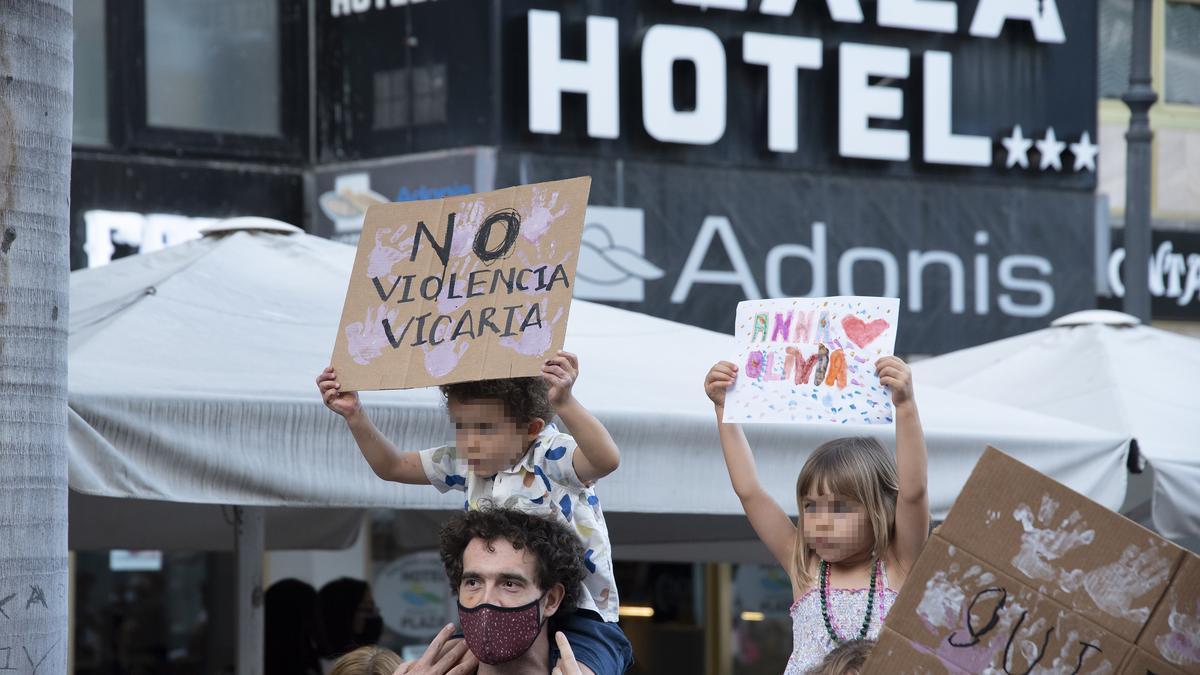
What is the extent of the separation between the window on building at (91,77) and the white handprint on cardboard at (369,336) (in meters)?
7.41

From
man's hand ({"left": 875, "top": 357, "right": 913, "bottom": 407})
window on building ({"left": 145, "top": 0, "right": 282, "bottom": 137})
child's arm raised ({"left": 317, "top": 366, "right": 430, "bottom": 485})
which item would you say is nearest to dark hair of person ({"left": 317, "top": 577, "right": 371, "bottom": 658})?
child's arm raised ({"left": 317, "top": 366, "right": 430, "bottom": 485})

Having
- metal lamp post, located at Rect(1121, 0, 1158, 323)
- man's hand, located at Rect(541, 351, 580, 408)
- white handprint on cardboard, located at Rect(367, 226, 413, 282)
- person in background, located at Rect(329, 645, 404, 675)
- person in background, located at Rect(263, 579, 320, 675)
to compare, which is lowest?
person in background, located at Rect(263, 579, 320, 675)

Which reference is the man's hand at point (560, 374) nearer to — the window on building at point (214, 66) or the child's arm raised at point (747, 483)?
the child's arm raised at point (747, 483)

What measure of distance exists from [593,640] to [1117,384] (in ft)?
12.2

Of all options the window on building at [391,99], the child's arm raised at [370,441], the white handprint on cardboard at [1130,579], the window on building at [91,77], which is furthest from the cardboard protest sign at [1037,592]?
the window on building at [91,77]

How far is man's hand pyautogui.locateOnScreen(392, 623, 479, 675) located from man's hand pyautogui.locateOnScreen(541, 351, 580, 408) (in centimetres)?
52

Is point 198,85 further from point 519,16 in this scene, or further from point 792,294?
point 792,294

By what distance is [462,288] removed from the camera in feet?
12.4

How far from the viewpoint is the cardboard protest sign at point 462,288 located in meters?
3.58

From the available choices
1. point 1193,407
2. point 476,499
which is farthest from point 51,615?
point 1193,407

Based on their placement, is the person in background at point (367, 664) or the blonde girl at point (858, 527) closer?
the blonde girl at point (858, 527)

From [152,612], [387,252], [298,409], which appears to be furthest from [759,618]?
[387,252]

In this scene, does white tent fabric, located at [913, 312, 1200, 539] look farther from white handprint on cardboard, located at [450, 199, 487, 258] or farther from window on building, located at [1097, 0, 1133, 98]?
window on building, located at [1097, 0, 1133, 98]

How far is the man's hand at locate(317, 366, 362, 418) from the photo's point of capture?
387 centimetres
